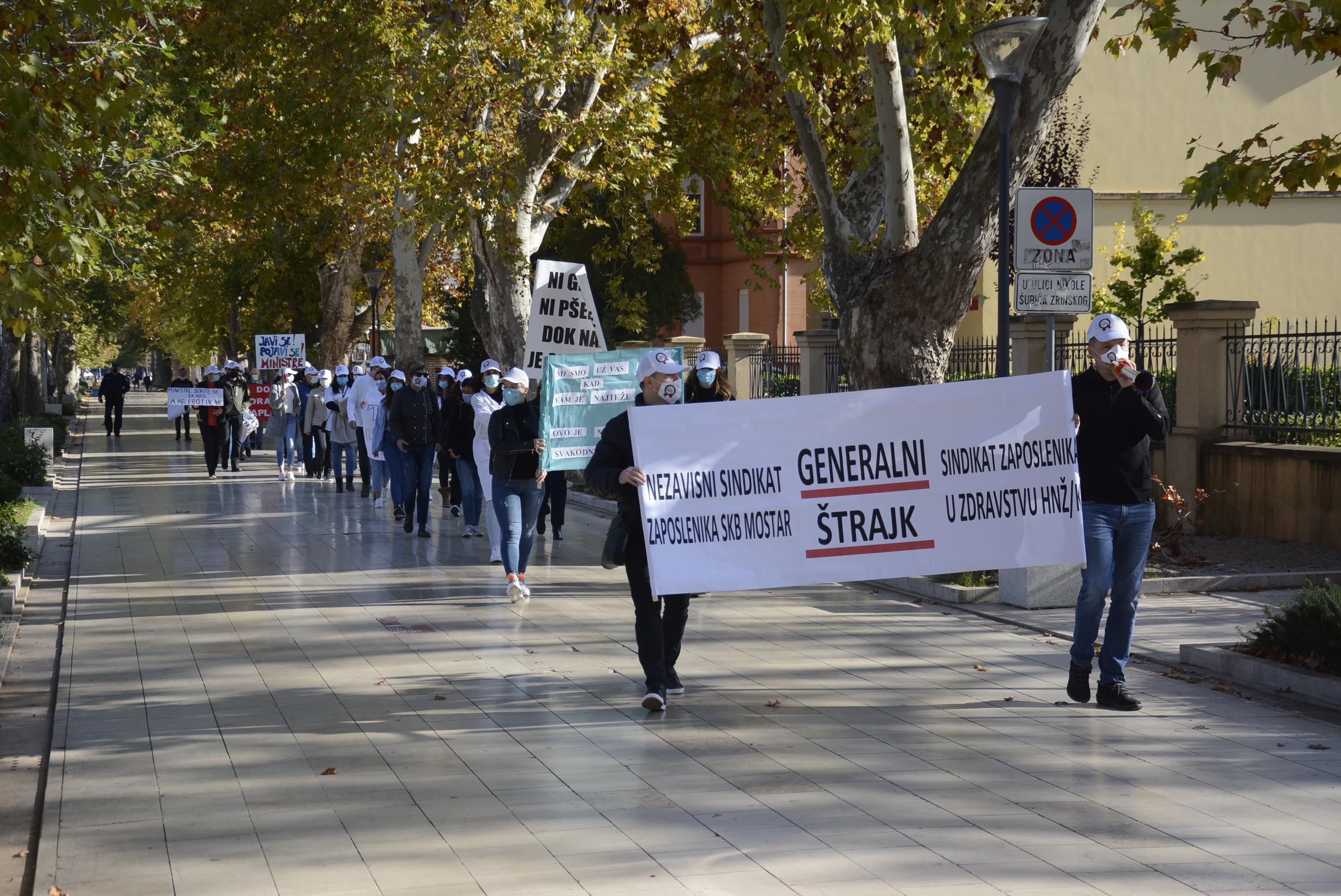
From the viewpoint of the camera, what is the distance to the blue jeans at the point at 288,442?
2625 centimetres

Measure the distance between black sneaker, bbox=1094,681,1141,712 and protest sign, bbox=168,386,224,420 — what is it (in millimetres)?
22327

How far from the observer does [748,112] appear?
70.4 ft

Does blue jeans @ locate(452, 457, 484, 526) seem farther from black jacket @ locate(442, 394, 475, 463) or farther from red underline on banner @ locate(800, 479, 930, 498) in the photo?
red underline on banner @ locate(800, 479, 930, 498)

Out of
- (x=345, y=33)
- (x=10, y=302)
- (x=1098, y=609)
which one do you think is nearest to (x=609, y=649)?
(x=1098, y=609)

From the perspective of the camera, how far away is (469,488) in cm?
1628

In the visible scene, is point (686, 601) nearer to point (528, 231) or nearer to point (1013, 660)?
point (1013, 660)

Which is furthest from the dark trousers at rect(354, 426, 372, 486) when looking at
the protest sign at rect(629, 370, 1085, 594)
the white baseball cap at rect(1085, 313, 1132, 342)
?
the white baseball cap at rect(1085, 313, 1132, 342)

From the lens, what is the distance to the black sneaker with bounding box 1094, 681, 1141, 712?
7.82 metres

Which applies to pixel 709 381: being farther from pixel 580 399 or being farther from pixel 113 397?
pixel 113 397

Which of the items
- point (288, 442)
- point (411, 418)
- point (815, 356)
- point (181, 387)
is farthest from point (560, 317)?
point (181, 387)

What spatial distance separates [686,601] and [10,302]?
4087 mm

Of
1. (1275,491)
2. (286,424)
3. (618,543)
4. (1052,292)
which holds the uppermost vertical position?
(1052,292)

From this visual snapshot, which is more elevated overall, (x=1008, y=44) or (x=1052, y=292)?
(x=1008, y=44)

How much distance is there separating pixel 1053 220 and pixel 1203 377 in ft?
17.0
